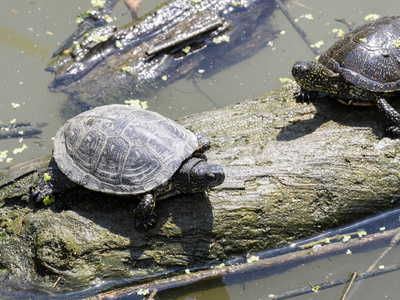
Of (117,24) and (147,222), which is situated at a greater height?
(117,24)

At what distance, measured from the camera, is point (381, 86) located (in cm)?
480

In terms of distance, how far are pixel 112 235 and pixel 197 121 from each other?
1836mm

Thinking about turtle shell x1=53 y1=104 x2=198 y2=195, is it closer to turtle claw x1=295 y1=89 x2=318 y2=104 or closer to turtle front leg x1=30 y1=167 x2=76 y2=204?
turtle front leg x1=30 y1=167 x2=76 y2=204

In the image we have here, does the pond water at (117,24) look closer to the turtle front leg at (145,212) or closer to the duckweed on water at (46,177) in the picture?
the duckweed on water at (46,177)

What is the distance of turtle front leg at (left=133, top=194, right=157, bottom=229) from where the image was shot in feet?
13.4

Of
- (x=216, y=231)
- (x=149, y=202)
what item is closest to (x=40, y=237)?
(x=149, y=202)

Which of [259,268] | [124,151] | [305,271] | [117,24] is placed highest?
[117,24]

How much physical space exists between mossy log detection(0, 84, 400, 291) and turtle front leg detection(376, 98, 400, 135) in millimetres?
129

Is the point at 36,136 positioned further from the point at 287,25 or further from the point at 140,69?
the point at 287,25

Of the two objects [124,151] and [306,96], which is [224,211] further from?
[306,96]

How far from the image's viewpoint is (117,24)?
7879 mm

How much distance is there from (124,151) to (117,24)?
4.42 m

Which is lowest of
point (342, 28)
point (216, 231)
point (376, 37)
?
point (216, 231)

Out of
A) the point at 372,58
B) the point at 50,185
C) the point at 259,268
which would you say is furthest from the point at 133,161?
the point at 372,58
